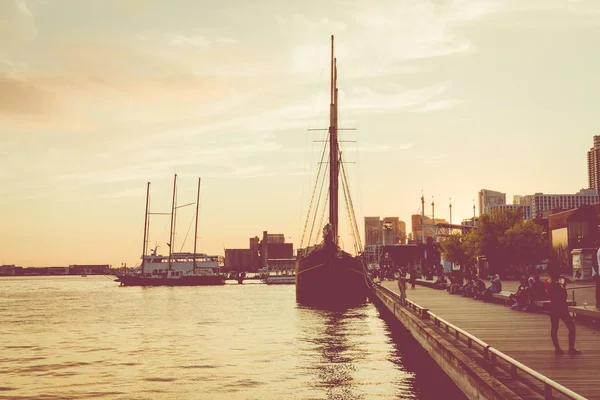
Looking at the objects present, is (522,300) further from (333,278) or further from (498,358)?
(333,278)

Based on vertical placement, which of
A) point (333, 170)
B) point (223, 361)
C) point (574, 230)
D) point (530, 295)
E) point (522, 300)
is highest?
point (333, 170)

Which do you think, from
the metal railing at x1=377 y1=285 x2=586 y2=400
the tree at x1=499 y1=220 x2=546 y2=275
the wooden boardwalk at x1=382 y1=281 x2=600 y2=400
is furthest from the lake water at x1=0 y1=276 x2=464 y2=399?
the tree at x1=499 y1=220 x2=546 y2=275

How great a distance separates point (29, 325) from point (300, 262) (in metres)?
22.8

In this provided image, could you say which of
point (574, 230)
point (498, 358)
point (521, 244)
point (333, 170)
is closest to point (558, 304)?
point (498, 358)

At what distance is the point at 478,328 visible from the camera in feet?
74.6

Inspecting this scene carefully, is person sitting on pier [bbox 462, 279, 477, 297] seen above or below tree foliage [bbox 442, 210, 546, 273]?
below

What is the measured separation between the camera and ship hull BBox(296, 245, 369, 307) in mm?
57719

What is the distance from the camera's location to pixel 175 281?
14238 centimetres

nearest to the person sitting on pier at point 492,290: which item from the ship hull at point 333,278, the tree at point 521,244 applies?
the ship hull at point 333,278

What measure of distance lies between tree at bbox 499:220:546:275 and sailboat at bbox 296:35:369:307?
2315 cm

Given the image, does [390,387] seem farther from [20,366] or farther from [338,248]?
[338,248]

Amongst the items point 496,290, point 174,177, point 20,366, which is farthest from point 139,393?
point 174,177

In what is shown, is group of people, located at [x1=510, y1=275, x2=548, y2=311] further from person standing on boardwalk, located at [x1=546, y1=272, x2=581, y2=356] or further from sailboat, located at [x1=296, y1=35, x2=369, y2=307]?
sailboat, located at [x1=296, y1=35, x2=369, y2=307]

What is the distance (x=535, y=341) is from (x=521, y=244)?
6076cm
